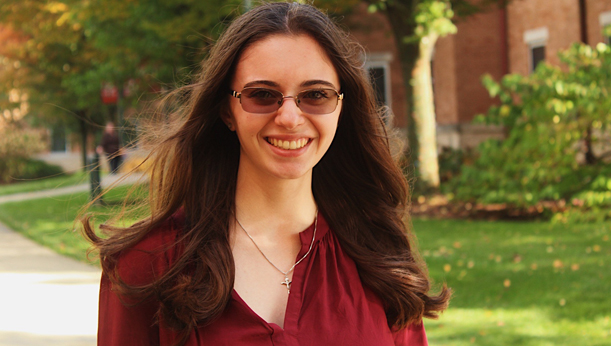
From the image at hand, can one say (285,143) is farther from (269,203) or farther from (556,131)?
(556,131)

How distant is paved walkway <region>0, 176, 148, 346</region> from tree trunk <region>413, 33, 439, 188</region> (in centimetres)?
759

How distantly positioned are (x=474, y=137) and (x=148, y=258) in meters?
18.7

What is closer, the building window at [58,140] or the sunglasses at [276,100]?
the sunglasses at [276,100]

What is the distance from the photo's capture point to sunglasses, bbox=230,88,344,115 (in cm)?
215

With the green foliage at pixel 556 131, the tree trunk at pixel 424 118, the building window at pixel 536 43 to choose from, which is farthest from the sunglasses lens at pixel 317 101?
the building window at pixel 536 43

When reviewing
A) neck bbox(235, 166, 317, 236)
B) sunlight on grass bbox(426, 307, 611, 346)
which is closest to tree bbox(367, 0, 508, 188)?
sunlight on grass bbox(426, 307, 611, 346)

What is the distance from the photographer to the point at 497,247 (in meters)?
8.95

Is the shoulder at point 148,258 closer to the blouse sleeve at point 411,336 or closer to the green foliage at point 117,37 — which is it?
the blouse sleeve at point 411,336

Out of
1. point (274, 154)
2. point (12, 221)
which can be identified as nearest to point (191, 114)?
point (274, 154)

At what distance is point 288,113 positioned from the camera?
215 cm

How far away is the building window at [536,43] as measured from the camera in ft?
57.9

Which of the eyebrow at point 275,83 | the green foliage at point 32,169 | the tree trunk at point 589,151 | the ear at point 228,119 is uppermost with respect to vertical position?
the eyebrow at point 275,83

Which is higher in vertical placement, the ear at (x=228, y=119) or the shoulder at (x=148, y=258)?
the ear at (x=228, y=119)

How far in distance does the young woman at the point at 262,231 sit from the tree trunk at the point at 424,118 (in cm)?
1224
